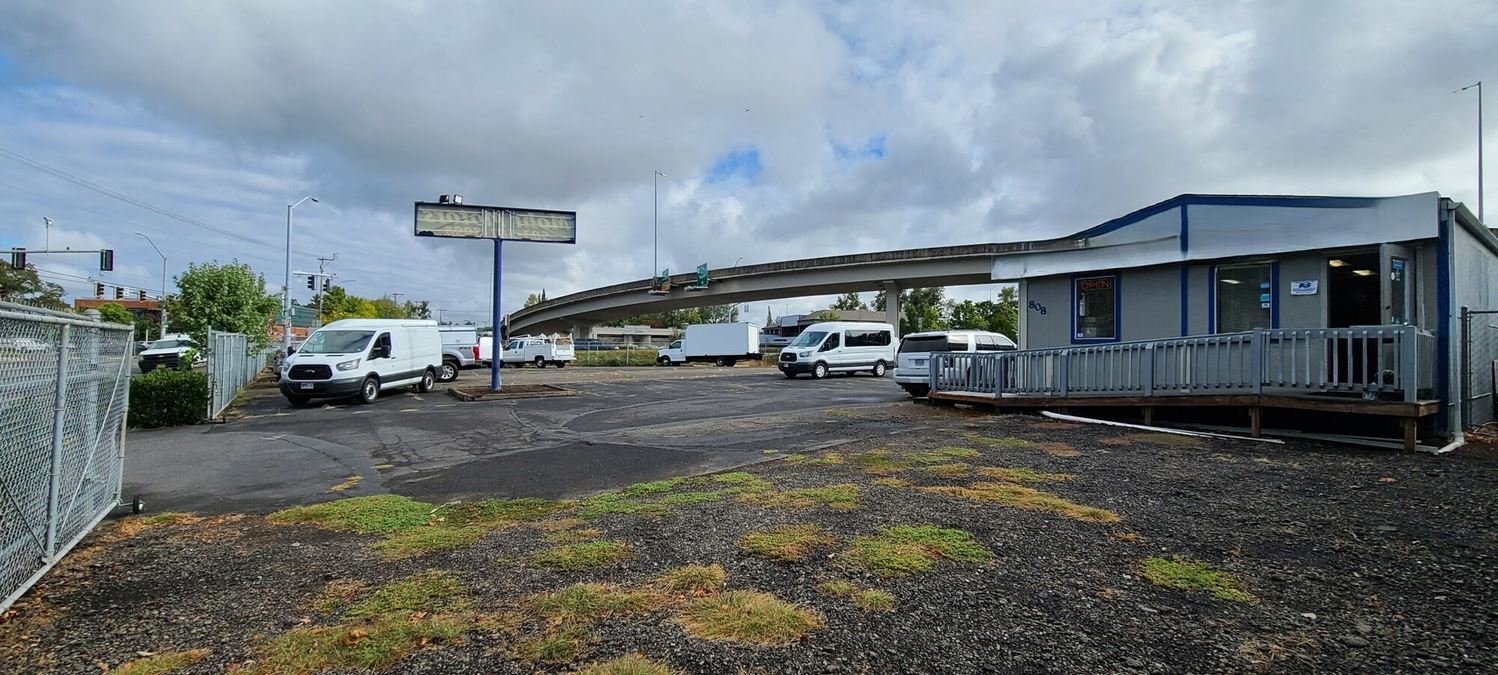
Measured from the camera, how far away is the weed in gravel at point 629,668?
2.79 metres

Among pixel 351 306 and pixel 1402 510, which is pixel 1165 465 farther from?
pixel 351 306

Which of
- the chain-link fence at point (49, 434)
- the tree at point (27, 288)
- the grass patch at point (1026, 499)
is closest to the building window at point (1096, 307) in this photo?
the grass patch at point (1026, 499)

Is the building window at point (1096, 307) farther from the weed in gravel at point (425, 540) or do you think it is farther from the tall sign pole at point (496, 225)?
the tall sign pole at point (496, 225)

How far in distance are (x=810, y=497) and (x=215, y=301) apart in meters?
23.6

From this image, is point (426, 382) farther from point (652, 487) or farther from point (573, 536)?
point (573, 536)

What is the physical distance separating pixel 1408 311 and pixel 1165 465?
4.86 metres

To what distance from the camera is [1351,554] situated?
4160 mm

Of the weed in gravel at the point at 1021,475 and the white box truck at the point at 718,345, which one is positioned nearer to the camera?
the weed in gravel at the point at 1021,475

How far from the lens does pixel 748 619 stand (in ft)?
10.9

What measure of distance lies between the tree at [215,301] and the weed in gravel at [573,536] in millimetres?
21430

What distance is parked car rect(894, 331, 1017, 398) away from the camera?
16.5 meters

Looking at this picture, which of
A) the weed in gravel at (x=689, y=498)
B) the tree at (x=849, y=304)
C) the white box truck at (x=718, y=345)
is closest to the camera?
the weed in gravel at (x=689, y=498)

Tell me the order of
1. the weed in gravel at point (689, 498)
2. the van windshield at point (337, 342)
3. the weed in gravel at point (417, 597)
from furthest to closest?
the van windshield at point (337, 342) < the weed in gravel at point (689, 498) < the weed in gravel at point (417, 597)

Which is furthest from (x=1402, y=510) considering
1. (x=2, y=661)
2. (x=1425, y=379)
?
(x=2, y=661)
